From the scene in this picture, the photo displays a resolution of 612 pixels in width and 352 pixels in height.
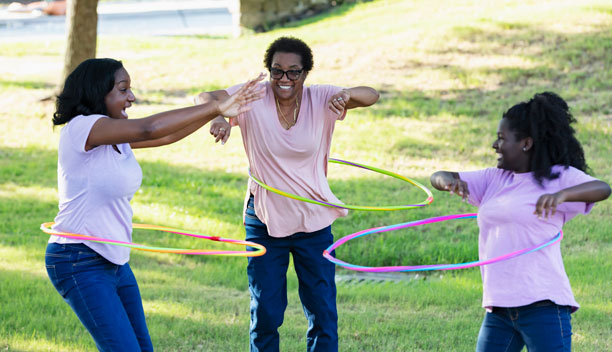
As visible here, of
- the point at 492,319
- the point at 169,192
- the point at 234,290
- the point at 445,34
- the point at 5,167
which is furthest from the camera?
the point at 445,34

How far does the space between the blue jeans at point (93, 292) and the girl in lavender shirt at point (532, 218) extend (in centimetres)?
194

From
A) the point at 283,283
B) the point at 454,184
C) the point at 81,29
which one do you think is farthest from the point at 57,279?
the point at 81,29

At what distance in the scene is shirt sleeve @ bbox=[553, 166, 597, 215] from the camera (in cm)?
417

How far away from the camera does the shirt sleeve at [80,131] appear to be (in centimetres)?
418

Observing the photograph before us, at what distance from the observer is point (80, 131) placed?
4188 millimetres

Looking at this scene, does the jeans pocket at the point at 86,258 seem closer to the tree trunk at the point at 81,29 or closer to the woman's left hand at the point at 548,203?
the woman's left hand at the point at 548,203

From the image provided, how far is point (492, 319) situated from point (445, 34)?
13.0m

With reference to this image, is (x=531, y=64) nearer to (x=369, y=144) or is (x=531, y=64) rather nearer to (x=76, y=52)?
(x=369, y=144)

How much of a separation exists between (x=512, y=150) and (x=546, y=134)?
0.20m

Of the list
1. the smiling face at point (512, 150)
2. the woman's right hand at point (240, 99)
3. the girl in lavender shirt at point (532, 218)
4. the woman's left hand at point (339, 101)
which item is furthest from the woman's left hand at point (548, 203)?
the woman's right hand at point (240, 99)

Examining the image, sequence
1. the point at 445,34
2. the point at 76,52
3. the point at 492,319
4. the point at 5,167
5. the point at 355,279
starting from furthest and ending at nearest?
the point at 445,34 → the point at 76,52 → the point at 5,167 → the point at 355,279 → the point at 492,319

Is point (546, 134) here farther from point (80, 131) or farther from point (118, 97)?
point (80, 131)

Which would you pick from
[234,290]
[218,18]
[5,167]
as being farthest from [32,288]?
[218,18]

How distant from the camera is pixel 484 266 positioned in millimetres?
4352
